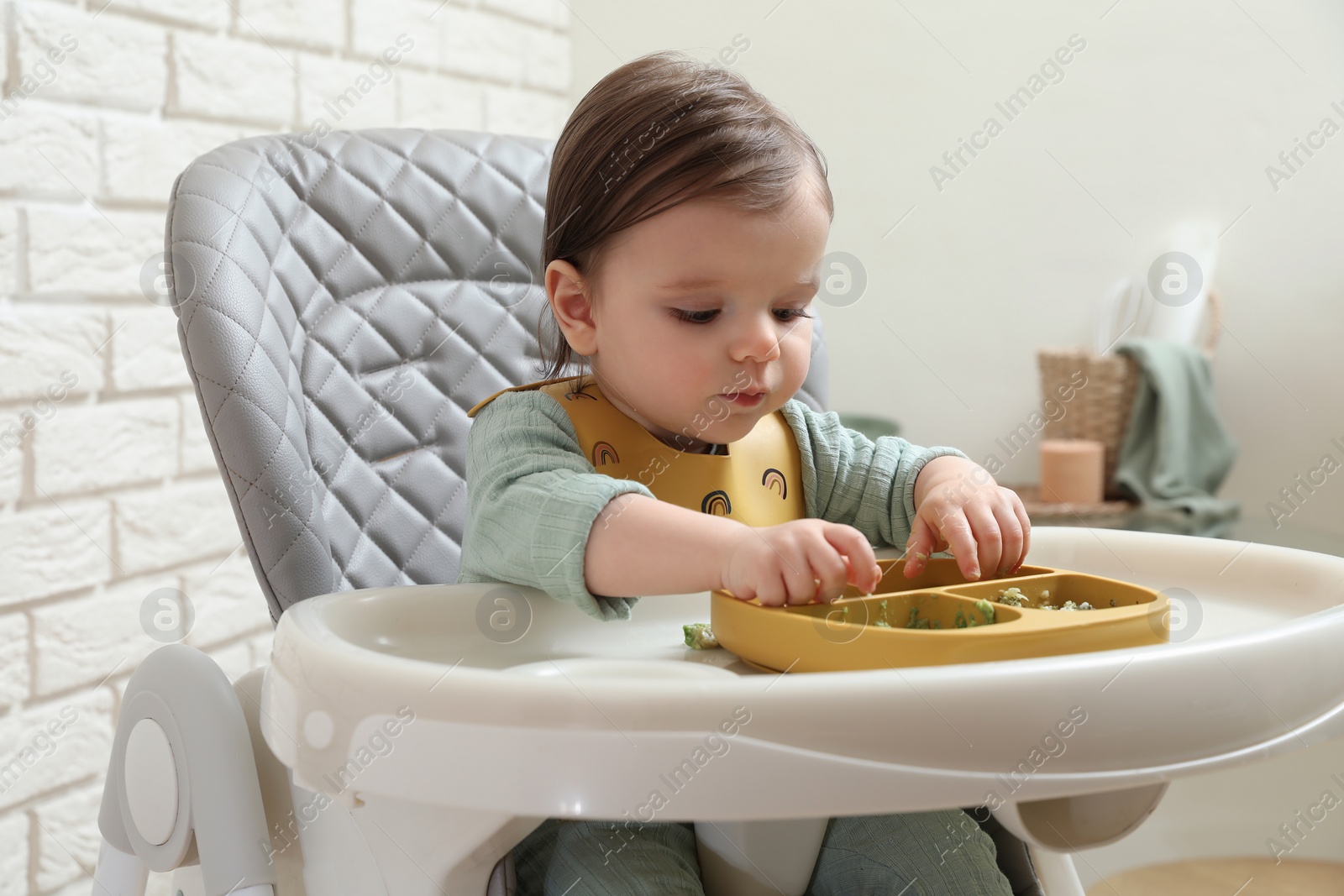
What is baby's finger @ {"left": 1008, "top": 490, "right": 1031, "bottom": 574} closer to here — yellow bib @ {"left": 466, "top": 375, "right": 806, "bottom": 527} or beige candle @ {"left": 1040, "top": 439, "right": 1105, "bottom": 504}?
yellow bib @ {"left": 466, "top": 375, "right": 806, "bottom": 527}

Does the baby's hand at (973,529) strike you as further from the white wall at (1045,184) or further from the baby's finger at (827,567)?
the white wall at (1045,184)

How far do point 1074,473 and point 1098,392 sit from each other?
14 centimetres

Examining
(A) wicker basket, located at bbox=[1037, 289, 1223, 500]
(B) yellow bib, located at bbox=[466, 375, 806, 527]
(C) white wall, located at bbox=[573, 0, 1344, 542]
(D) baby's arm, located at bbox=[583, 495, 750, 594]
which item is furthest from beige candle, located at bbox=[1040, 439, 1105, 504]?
(D) baby's arm, located at bbox=[583, 495, 750, 594]

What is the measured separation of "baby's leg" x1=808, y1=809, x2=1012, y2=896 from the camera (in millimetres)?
653

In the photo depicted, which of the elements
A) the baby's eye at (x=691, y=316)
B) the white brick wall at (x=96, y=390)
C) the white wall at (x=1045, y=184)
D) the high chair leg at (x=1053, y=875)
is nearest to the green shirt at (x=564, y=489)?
the baby's eye at (x=691, y=316)

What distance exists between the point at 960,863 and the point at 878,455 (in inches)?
12.4

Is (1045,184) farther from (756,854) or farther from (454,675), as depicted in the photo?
(454,675)

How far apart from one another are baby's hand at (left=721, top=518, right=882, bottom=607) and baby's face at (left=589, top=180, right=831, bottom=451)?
16 centimetres

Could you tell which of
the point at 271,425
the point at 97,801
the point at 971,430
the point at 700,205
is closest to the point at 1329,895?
the point at 971,430

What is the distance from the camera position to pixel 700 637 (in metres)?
0.67

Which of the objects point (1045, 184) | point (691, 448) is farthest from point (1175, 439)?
point (691, 448)

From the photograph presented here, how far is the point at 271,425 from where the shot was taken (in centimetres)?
78

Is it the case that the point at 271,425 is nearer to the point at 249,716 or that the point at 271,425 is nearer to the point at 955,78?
the point at 249,716

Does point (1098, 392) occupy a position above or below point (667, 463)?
below
